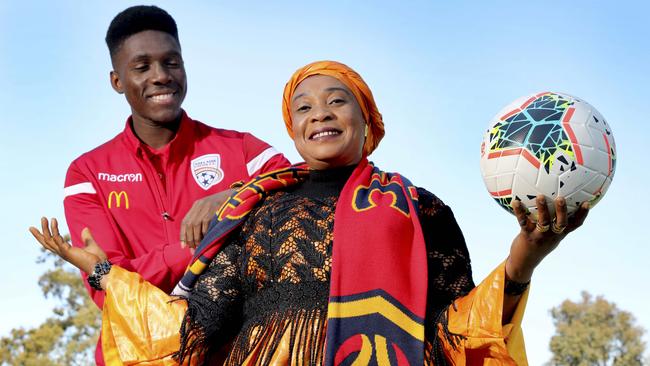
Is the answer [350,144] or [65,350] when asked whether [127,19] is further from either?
[65,350]

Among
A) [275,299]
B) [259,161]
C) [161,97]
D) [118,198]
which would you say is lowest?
[275,299]

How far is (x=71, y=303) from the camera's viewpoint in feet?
87.2

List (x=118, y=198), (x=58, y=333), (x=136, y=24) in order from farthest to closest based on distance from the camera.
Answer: (x=58, y=333), (x=136, y=24), (x=118, y=198)

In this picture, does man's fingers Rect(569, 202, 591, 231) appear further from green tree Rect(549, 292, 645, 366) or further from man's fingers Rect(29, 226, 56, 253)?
green tree Rect(549, 292, 645, 366)

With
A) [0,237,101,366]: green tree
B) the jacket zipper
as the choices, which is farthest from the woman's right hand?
[0,237,101,366]: green tree

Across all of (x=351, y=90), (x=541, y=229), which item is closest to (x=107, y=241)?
(x=351, y=90)

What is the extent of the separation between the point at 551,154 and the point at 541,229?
Result: 0.31 metres

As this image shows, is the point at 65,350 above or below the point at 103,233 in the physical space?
above

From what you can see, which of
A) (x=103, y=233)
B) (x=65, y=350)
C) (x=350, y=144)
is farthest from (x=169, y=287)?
(x=65, y=350)

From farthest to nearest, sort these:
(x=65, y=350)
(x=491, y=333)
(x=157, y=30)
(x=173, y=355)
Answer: (x=65, y=350)
(x=157, y=30)
(x=173, y=355)
(x=491, y=333)

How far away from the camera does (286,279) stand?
4.43m

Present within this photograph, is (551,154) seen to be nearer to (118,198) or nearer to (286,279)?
(286,279)

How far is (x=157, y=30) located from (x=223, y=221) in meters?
1.80

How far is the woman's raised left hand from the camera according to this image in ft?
11.8
